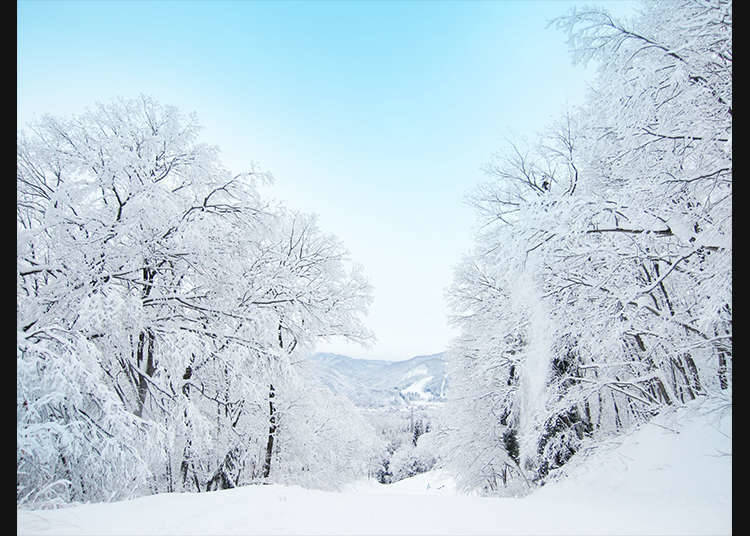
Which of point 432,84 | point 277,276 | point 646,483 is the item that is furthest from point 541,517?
point 432,84

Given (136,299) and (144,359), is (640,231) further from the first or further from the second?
(144,359)

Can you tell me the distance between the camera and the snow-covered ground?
3.02 meters

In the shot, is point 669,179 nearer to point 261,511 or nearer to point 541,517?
point 541,517

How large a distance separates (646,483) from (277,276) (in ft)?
21.8

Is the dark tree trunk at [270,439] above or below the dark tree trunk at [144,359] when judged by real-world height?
below

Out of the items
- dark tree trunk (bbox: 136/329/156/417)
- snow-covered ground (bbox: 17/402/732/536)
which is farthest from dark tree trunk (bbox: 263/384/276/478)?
snow-covered ground (bbox: 17/402/732/536)

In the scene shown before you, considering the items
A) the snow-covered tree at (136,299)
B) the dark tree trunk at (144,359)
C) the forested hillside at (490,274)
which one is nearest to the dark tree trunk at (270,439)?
the forested hillside at (490,274)

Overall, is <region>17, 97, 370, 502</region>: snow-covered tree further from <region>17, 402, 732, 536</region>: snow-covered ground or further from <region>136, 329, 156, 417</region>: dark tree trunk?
<region>17, 402, 732, 536</region>: snow-covered ground

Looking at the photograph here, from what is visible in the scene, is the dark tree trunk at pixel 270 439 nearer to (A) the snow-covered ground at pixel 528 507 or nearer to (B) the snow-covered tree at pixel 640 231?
(A) the snow-covered ground at pixel 528 507

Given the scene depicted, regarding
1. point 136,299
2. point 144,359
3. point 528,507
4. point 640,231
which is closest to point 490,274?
point 640,231

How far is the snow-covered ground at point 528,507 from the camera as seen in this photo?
3021mm

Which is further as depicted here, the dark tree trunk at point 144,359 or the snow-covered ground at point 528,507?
the dark tree trunk at point 144,359

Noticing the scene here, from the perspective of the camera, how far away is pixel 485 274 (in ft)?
33.6

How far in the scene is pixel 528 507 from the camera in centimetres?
385
